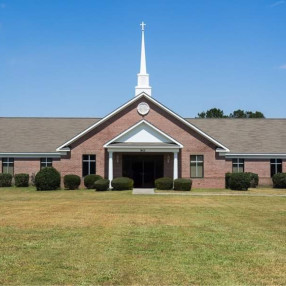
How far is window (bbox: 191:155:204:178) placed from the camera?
41.3m

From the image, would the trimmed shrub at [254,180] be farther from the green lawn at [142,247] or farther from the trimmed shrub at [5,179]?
the green lawn at [142,247]

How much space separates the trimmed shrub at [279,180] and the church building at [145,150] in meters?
0.93

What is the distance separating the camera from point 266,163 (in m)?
43.5

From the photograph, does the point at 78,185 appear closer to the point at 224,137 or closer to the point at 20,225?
the point at 224,137

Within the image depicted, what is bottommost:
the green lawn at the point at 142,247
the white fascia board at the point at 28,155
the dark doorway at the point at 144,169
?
the green lawn at the point at 142,247

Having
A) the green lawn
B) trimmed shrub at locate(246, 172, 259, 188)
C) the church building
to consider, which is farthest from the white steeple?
the green lawn

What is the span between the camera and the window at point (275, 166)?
4359 cm

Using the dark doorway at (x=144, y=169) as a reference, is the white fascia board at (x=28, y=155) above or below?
above

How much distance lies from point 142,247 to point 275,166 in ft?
110

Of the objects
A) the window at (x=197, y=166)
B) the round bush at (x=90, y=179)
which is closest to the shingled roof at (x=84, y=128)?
the window at (x=197, y=166)

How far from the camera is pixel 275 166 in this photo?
143 ft

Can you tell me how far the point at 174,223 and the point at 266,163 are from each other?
28.1 meters

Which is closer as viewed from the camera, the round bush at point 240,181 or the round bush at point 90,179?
the round bush at point 240,181

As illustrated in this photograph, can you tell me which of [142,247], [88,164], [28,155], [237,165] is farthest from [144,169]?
[142,247]
